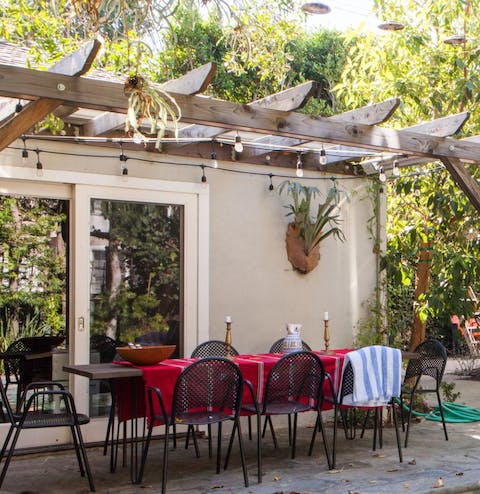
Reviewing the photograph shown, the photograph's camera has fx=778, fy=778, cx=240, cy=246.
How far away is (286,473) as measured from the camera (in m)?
5.45

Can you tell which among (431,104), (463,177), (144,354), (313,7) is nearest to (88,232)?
(144,354)

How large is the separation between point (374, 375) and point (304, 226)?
6.65 ft

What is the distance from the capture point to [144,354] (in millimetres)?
5242

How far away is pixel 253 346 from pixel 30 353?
6.51 feet

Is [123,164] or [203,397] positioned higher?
[123,164]

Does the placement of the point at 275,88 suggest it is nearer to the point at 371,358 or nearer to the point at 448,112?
the point at 448,112

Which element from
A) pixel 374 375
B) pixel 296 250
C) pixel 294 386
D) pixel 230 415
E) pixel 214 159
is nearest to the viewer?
pixel 230 415

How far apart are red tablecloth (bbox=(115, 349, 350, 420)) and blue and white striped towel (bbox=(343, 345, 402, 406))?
0.98ft

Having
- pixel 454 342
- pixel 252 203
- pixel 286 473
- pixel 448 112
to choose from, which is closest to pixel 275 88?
pixel 454 342

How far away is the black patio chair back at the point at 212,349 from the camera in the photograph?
6496 mm

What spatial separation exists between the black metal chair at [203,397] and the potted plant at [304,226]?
2463 millimetres

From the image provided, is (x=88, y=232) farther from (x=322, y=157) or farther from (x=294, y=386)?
(x=294, y=386)

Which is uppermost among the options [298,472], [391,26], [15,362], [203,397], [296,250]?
[391,26]

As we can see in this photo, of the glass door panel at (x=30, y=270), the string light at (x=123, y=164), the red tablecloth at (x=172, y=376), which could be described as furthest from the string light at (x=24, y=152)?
the red tablecloth at (x=172, y=376)
